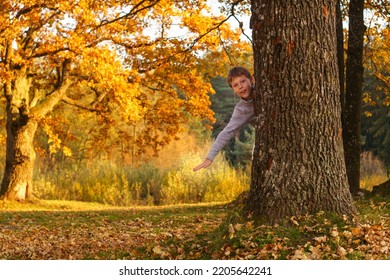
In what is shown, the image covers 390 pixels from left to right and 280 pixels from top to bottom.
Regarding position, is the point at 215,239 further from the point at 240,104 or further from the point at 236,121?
the point at 240,104

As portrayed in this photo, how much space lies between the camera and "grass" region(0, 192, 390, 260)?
512 centimetres

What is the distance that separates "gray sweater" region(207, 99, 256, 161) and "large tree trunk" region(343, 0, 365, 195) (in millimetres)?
5747

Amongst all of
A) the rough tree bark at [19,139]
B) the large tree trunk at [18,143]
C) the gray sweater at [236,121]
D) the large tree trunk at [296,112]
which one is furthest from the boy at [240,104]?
the large tree trunk at [18,143]

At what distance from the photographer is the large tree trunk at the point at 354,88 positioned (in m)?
11.0

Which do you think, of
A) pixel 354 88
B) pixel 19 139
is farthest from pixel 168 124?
pixel 354 88

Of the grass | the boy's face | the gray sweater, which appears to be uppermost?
the boy's face

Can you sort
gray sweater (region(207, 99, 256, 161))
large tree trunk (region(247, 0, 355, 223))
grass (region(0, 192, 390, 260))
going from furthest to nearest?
gray sweater (region(207, 99, 256, 161)) < large tree trunk (region(247, 0, 355, 223)) < grass (region(0, 192, 390, 260))

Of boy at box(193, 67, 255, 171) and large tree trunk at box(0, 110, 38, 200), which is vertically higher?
boy at box(193, 67, 255, 171)

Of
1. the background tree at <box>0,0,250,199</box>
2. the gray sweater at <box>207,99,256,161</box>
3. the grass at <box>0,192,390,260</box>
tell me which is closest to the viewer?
the grass at <box>0,192,390,260</box>

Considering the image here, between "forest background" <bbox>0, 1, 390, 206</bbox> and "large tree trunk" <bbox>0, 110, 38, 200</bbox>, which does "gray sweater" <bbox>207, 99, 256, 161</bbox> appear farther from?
"large tree trunk" <bbox>0, 110, 38, 200</bbox>

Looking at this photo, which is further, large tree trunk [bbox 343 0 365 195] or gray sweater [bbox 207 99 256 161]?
large tree trunk [bbox 343 0 365 195]

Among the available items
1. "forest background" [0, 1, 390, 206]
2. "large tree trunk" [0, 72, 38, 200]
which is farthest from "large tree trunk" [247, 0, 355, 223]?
"large tree trunk" [0, 72, 38, 200]
